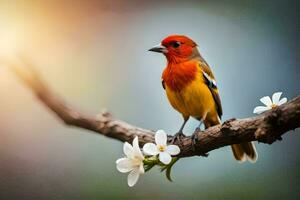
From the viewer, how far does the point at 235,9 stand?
1531 mm

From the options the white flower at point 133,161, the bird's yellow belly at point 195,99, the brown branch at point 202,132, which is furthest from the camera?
the bird's yellow belly at point 195,99

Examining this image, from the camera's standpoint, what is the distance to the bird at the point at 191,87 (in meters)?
1.44

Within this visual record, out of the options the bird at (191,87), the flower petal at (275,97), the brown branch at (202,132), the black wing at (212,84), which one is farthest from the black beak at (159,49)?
the flower petal at (275,97)

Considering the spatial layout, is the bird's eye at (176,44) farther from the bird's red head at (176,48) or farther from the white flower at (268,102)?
the white flower at (268,102)

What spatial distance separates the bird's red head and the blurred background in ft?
0.17

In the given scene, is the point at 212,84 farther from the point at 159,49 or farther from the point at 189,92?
the point at 159,49

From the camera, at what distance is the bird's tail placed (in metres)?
1.45

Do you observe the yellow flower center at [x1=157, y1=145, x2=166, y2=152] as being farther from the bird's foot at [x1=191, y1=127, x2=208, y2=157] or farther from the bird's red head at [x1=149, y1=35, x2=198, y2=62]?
the bird's red head at [x1=149, y1=35, x2=198, y2=62]

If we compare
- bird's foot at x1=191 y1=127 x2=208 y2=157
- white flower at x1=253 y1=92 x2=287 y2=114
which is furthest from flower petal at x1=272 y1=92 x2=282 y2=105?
bird's foot at x1=191 y1=127 x2=208 y2=157

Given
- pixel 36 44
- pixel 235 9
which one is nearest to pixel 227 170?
pixel 235 9

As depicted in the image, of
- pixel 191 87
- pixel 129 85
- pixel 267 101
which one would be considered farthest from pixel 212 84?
pixel 129 85

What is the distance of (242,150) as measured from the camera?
146 centimetres

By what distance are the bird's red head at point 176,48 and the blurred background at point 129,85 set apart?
0.05 m

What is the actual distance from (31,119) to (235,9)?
Answer: 0.74m
